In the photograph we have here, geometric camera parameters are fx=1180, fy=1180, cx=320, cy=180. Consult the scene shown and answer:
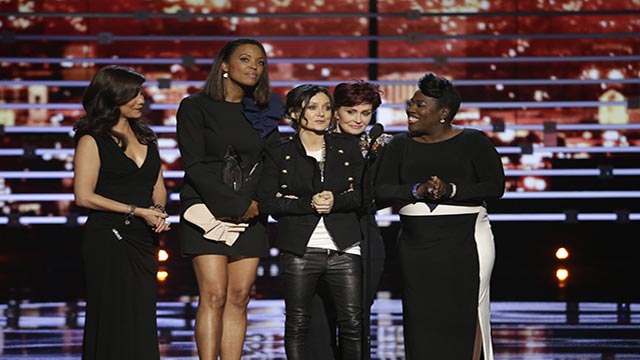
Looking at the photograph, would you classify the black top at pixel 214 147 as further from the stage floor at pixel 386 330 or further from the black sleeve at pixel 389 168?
the stage floor at pixel 386 330

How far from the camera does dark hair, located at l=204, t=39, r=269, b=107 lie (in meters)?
5.77

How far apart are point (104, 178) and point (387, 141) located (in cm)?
147

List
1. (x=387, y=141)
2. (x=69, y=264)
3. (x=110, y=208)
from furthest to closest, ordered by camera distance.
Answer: (x=69, y=264), (x=387, y=141), (x=110, y=208)

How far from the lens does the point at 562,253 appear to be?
10.9 meters

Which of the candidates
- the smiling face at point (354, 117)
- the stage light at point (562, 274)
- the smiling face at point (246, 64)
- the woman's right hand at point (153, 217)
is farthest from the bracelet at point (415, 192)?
the stage light at point (562, 274)

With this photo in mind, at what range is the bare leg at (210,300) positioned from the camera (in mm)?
5660

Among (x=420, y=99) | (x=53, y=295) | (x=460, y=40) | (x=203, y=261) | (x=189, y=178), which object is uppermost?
(x=460, y=40)

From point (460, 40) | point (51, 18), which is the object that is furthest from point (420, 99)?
point (51, 18)

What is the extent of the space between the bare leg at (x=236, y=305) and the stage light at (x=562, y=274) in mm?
5668

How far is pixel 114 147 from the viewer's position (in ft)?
18.1

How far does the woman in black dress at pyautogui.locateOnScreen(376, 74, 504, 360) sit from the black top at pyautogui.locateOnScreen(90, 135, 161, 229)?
1.13 metres

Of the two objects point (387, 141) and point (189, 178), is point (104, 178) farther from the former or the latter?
point (387, 141)

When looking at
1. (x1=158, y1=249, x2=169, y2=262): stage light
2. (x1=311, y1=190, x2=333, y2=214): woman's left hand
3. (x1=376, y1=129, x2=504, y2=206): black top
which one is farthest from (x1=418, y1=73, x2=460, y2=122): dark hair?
(x1=158, y1=249, x2=169, y2=262): stage light

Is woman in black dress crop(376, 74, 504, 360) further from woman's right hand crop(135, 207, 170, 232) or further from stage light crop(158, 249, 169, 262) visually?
stage light crop(158, 249, 169, 262)
